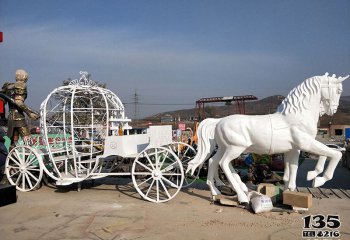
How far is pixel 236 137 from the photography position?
17.4 feet

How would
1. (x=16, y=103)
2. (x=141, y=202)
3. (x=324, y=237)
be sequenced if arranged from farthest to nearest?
(x=16, y=103) → (x=141, y=202) → (x=324, y=237)

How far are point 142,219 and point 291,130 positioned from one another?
2714 millimetres

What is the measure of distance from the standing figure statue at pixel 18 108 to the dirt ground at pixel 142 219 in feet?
5.25

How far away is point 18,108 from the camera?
7012 mm

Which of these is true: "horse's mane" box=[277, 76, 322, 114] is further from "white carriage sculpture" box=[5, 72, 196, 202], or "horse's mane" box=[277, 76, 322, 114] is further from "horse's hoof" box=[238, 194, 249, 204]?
"white carriage sculpture" box=[5, 72, 196, 202]

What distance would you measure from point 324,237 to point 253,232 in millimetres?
838

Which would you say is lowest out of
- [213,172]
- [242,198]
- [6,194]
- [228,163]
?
[242,198]

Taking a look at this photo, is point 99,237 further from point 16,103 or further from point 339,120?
point 339,120

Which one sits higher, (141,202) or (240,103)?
(240,103)

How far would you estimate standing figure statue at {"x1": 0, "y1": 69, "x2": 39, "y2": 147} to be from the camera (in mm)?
7031

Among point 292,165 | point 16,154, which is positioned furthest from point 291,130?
point 16,154

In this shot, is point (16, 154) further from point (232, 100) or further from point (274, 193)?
point (232, 100)

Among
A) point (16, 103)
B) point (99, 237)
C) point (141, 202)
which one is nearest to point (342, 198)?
point (141, 202)

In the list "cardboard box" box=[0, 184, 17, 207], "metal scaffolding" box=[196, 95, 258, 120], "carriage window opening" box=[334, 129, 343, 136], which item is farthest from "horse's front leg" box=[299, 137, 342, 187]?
"carriage window opening" box=[334, 129, 343, 136]
